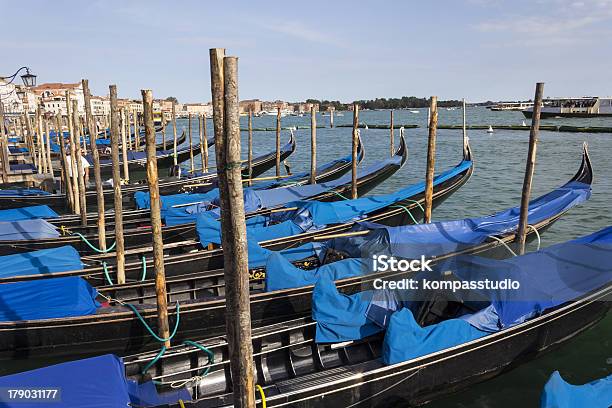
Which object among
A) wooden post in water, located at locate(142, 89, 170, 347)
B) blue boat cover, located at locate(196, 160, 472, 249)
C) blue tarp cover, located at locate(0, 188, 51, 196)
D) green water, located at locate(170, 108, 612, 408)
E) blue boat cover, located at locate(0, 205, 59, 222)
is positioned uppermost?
wooden post in water, located at locate(142, 89, 170, 347)

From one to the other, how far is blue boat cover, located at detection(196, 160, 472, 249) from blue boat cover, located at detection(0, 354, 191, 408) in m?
4.27

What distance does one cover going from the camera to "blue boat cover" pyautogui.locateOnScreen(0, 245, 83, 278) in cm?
703

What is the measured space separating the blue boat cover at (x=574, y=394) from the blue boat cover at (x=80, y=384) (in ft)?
10.5

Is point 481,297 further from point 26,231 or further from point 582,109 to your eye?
point 582,109

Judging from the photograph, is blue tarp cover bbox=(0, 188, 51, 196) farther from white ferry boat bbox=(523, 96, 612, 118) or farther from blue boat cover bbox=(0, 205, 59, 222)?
white ferry boat bbox=(523, 96, 612, 118)

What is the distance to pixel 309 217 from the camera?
9.34 meters

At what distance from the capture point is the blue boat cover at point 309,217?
8.45 metres

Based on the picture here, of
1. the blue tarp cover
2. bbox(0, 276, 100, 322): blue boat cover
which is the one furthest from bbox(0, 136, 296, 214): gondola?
bbox(0, 276, 100, 322): blue boat cover

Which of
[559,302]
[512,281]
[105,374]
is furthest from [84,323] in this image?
[559,302]

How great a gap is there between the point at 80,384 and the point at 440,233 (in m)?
5.77

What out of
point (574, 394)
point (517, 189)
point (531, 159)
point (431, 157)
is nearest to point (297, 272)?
point (431, 157)

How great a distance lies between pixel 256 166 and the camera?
19.0 meters

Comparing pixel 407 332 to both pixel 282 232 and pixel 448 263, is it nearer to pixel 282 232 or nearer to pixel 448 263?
pixel 448 263

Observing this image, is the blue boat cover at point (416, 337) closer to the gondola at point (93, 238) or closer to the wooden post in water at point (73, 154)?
the gondola at point (93, 238)
